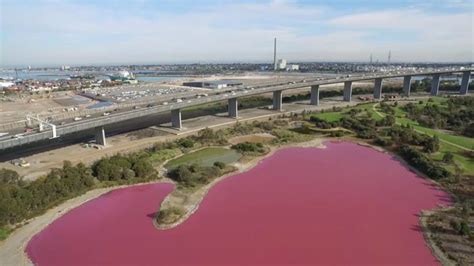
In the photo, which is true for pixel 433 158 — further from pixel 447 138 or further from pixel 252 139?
pixel 252 139

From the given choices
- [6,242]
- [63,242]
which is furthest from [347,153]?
[6,242]

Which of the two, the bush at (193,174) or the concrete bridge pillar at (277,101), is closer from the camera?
the bush at (193,174)

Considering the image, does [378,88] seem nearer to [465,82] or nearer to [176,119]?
[465,82]

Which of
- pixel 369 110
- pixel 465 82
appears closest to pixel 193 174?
pixel 369 110

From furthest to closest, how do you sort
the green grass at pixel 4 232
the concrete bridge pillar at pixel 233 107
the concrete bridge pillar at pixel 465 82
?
1. the concrete bridge pillar at pixel 465 82
2. the concrete bridge pillar at pixel 233 107
3. the green grass at pixel 4 232

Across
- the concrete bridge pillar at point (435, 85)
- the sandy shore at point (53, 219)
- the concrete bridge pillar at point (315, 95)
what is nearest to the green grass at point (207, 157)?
the sandy shore at point (53, 219)

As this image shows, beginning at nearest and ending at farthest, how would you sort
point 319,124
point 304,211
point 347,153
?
point 304,211
point 347,153
point 319,124

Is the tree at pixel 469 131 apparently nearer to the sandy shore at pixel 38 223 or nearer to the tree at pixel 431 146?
the tree at pixel 431 146
